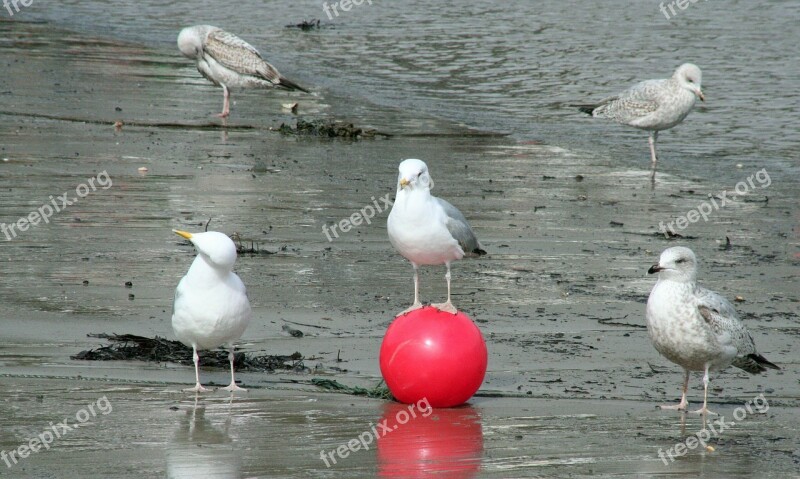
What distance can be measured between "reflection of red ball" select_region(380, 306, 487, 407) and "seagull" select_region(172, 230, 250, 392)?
90cm

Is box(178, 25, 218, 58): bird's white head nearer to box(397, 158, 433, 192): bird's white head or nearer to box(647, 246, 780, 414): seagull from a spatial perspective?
box(397, 158, 433, 192): bird's white head

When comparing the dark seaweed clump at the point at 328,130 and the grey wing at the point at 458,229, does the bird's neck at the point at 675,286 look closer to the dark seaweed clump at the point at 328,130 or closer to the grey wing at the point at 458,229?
the grey wing at the point at 458,229

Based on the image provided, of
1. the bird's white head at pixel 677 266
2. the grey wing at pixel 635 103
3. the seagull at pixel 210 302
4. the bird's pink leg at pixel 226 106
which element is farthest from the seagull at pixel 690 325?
the bird's pink leg at pixel 226 106

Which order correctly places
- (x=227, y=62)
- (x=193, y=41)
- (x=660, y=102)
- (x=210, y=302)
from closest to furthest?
(x=210, y=302) → (x=660, y=102) → (x=227, y=62) → (x=193, y=41)

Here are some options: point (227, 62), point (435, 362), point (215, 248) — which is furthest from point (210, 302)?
point (227, 62)

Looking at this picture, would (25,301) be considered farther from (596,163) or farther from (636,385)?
(596,163)

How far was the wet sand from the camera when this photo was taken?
6180 millimetres

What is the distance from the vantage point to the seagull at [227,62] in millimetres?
17531

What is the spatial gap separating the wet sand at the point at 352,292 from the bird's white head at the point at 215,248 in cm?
77

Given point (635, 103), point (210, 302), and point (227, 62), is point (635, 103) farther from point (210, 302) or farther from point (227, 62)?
point (210, 302)

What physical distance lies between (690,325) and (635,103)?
9.07 metres

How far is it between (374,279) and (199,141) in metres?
5.80

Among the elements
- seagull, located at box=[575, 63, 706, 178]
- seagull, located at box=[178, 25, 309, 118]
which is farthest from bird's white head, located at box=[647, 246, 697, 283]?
seagull, located at box=[178, 25, 309, 118]

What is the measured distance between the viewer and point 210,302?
7004mm
